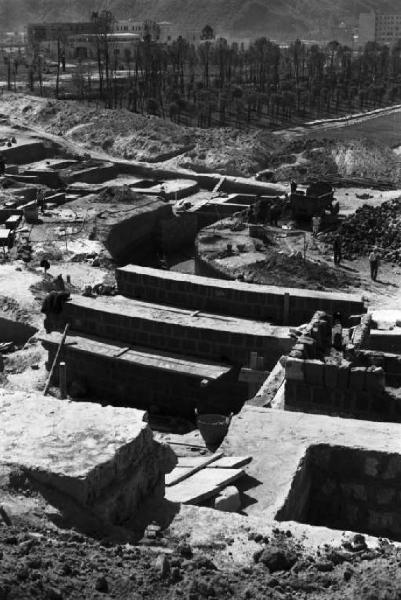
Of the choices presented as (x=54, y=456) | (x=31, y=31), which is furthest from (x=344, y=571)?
(x=31, y=31)

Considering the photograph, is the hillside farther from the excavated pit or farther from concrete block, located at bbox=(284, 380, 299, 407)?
the excavated pit

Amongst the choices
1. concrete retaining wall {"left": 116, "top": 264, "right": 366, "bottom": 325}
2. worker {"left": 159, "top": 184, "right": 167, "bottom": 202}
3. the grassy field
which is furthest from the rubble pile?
the grassy field

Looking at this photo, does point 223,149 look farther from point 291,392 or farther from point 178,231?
point 291,392

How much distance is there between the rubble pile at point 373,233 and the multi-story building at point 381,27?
123m

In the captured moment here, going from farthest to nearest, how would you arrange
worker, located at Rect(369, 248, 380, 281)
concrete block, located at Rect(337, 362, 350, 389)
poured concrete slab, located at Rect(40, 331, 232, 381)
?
worker, located at Rect(369, 248, 380, 281)
poured concrete slab, located at Rect(40, 331, 232, 381)
concrete block, located at Rect(337, 362, 350, 389)

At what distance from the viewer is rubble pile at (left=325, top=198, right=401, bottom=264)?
70.1 feet

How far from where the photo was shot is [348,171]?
109 feet

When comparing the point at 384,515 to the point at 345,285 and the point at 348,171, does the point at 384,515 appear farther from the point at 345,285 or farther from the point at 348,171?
the point at 348,171

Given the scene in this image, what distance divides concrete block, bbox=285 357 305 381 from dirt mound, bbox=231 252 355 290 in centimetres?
847

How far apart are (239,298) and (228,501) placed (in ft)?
20.5

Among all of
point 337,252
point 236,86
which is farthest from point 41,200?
point 236,86

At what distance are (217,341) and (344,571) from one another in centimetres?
648

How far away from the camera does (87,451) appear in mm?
6629

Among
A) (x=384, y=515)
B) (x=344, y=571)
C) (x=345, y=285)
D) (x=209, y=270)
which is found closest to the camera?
(x=344, y=571)
